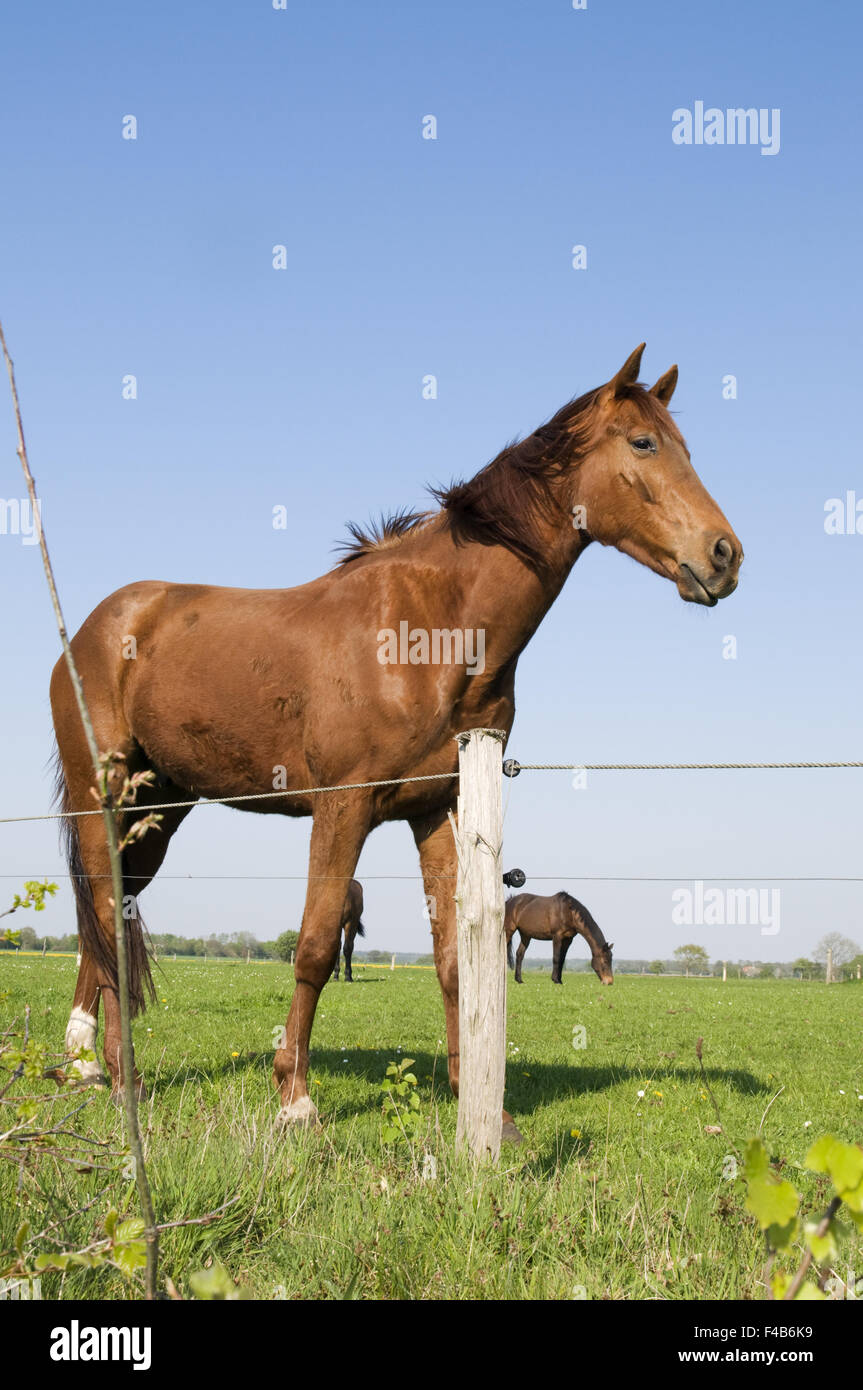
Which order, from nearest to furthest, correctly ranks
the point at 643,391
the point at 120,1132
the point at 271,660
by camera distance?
the point at 120,1132 < the point at 643,391 < the point at 271,660

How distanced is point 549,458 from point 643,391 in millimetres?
588

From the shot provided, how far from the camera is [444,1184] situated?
3617mm

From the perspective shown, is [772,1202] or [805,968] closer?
[772,1202]

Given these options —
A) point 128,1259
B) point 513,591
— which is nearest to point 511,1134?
point 513,591

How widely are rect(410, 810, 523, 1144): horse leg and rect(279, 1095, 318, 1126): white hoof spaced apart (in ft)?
2.64

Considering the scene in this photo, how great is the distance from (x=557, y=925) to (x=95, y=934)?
2202cm

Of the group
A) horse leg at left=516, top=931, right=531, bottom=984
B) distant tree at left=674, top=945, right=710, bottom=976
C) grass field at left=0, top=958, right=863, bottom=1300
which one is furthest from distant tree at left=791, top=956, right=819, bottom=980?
grass field at left=0, top=958, right=863, bottom=1300

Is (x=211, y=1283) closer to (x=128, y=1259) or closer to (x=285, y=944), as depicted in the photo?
(x=128, y=1259)

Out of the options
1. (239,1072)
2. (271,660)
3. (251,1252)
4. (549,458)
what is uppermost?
(549,458)

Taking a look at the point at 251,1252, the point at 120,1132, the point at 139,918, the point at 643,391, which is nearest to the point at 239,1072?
the point at 139,918
